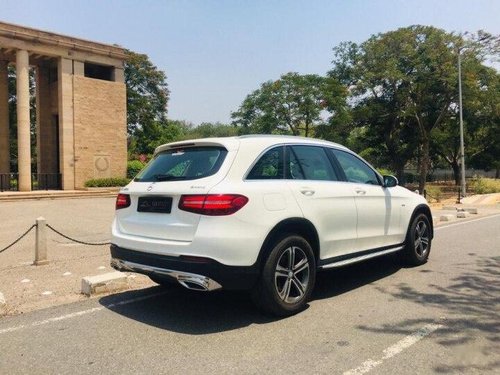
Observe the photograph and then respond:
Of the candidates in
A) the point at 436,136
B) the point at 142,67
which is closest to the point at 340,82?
the point at 436,136

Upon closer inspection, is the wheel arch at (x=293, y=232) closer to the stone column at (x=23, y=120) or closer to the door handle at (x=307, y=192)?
the door handle at (x=307, y=192)

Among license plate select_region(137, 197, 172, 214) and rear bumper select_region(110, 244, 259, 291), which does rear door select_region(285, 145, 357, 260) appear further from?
license plate select_region(137, 197, 172, 214)

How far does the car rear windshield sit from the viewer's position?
4406mm

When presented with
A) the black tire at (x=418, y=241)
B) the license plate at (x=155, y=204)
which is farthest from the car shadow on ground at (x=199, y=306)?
the license plate at (x=155, y=204)

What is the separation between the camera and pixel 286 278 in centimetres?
458

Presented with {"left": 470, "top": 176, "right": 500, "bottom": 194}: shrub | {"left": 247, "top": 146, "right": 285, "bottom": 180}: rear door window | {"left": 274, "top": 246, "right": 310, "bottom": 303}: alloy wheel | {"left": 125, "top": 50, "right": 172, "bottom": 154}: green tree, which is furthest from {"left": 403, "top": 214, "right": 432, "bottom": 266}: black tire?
{"left": 125, "top": 50, "right": 172, "bottom": 154}: green tree

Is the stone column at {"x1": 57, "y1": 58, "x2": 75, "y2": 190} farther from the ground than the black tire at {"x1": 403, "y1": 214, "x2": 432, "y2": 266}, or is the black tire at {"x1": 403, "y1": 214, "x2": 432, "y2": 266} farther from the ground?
the stone column at {"x1": 57, "y1": 58, "x2": 75, "y2": 190}

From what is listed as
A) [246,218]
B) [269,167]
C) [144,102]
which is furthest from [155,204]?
[144,102]

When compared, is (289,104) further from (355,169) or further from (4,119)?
(355,169)

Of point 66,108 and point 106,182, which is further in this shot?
point 106,182

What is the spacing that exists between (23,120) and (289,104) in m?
18.4

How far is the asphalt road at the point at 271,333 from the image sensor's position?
3.48 metres

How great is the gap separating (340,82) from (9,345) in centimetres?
3359

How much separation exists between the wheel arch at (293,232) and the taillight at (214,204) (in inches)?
18.5
